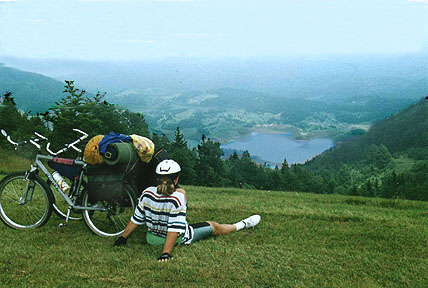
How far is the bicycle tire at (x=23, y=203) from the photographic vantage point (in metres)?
4.34

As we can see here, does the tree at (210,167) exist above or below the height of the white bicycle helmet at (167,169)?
below

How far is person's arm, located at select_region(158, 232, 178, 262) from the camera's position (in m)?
3.55

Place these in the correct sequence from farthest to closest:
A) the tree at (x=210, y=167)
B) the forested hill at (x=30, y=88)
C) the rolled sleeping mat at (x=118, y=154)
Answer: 1. the tree at (x=210, y=167)
2. the forested hill at (x=30, y=88)
3. the rolled sleeping mat at (x=118, y=154)

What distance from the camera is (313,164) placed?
30.3 feet

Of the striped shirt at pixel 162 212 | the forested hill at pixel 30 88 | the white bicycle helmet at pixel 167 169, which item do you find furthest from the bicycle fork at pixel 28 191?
the forested hill at pixel 30 88

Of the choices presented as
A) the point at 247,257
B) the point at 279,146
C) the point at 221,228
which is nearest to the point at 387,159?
the point at 279,146

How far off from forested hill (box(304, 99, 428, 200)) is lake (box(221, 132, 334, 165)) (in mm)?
320

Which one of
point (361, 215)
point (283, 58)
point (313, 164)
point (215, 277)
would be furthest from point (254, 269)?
point (283, 58)

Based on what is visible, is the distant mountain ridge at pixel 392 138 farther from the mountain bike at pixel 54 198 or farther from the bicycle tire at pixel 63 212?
the mountain bike at pixel 54 198

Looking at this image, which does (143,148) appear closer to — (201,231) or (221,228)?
(201,231)

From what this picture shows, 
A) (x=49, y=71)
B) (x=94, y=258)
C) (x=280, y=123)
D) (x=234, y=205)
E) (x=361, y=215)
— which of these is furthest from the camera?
(x=280, y=123)

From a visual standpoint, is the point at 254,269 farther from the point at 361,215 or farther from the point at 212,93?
the point at 212,93

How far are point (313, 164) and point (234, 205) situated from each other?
12.5 feet

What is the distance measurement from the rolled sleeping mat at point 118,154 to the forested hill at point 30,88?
9.21 ft
